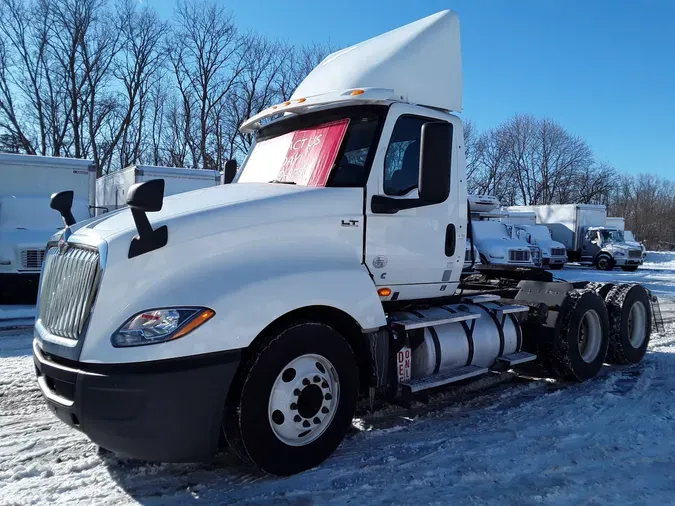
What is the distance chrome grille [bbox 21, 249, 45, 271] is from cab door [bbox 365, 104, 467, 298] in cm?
987

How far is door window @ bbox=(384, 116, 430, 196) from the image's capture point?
4.32 m

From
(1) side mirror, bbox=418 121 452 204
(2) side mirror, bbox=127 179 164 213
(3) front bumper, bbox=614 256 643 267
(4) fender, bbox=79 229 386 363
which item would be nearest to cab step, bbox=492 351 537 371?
(1) side mirror, bbox=418 121 452 204

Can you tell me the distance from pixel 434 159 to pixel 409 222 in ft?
2.17

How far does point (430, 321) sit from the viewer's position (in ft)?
14.9

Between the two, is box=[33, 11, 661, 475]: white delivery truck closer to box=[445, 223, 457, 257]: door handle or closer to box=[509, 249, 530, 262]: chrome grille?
box=[445, 223, 457, 257]: door handle

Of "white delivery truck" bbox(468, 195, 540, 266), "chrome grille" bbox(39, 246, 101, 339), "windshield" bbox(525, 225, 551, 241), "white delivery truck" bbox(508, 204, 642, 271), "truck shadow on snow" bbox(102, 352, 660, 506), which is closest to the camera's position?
"chrome grille" bbox(39, 246, 101, 339)

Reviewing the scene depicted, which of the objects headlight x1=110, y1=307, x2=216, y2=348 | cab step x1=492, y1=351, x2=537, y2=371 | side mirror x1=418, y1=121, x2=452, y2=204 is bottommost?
cab step x1=492, y1=351, x2=537, y2=371

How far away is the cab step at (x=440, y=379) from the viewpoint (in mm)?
4274

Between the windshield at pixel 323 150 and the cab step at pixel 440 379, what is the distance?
1.67 metres

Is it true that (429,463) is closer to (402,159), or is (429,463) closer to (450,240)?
(450,240)

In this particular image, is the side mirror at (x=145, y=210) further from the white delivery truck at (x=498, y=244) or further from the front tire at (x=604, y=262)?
the front tire at (x=604, y=262)

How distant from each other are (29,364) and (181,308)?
4.37m

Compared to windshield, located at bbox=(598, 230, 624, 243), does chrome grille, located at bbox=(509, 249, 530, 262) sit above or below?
below

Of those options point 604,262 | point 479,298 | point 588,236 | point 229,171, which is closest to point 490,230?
point 604,262
